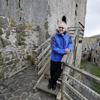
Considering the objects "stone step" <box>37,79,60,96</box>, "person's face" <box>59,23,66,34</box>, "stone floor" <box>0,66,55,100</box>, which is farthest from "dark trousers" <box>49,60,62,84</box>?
"person's face" <box>59,23,66,34</box>

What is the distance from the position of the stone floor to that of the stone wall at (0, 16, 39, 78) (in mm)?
401

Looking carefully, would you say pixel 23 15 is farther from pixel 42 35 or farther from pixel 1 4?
pixel 42 35

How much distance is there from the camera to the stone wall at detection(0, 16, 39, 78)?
322 cm

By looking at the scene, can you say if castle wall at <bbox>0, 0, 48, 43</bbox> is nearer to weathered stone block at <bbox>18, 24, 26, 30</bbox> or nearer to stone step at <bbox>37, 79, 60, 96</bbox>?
weathered stone block at <bbox>18, 24, 26, 30</bbox>

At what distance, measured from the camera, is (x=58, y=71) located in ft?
7.23

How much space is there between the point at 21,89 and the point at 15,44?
6.62 feet

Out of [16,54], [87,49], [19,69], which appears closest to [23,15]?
[16,54]

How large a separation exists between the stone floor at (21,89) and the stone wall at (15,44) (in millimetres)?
401

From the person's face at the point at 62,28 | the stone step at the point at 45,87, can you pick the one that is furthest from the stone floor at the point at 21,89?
the person's face at the point at 62,28

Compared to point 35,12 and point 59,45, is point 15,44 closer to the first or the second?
point 35,12

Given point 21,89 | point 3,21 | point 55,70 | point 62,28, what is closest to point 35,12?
point 3,21

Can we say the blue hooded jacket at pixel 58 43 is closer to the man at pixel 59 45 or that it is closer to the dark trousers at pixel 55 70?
the man at pixel 59 45

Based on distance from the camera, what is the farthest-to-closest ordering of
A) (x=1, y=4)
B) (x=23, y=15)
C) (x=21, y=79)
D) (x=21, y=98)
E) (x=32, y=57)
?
(x=32, y=57) → (x=23, y=15) → (x=1, y=4) → (x=21, y=79) → (x=21, y=98)

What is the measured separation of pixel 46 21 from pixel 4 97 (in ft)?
12.2
